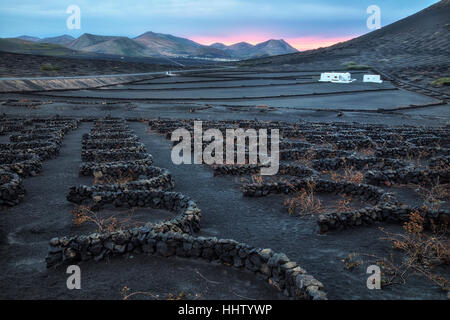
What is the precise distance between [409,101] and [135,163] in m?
63.6

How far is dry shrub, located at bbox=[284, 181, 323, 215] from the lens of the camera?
14031 millimetres

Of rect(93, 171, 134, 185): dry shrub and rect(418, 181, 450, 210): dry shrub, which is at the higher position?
rect(93, 171, 134, 185): dry shrub

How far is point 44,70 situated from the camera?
291 ft

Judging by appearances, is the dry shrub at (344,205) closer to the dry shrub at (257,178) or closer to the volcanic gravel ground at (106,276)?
the dry shrub at (257,178)

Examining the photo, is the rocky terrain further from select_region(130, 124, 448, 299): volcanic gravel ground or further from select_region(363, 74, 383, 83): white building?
select_region(363, 74, 383, 83): white building

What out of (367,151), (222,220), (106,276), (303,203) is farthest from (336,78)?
(106,276)

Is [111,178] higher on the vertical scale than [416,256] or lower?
higher

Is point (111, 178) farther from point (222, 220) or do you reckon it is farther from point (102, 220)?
point (222, 220)

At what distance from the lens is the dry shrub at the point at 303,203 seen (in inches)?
552

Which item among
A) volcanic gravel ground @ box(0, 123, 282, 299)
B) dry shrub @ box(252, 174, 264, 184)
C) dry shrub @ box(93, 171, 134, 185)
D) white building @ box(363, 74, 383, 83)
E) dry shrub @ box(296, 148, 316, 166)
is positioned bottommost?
volcanic gravel ground @ box(0, 123, 282, 299)

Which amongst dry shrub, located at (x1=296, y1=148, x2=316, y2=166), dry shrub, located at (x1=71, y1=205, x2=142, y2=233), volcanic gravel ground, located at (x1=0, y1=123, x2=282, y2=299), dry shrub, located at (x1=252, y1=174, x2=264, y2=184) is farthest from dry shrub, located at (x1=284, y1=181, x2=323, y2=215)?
dry shrub, located at (x1=296, y1=148, x2=316, y2=166)

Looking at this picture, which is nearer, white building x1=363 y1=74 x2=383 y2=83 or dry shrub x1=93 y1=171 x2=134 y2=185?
dry shrub x1=93 y1=171 x2=134 y2=185

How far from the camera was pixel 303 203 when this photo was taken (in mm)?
14586

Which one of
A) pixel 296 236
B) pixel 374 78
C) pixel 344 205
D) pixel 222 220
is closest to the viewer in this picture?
pixel 296 236
